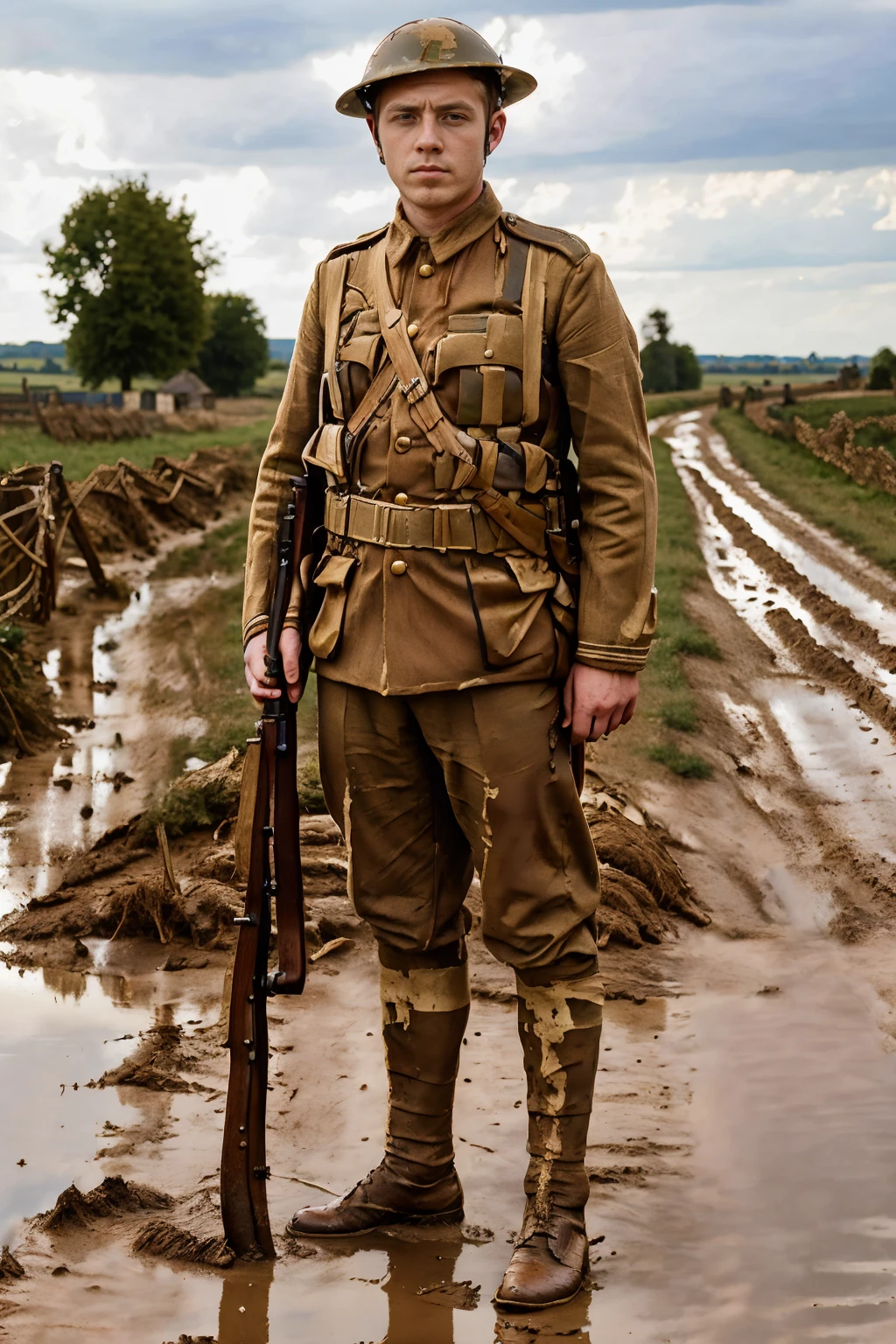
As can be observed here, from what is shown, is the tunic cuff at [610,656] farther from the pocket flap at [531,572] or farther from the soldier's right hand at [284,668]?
the soldier's right hand at [284,668]

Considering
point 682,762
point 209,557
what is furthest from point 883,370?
point 682,762

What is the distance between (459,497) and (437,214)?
0.61m

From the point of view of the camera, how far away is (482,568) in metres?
3.09

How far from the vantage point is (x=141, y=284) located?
5725 cm

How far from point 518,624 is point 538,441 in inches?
16.1

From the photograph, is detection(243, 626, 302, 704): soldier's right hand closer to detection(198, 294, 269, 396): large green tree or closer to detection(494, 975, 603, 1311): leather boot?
detection(494, 975, 603, 1311): leather boot

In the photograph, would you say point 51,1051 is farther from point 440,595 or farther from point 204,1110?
point 440,595

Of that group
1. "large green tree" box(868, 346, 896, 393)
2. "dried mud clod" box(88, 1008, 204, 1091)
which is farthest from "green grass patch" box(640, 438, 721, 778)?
"large green tree" box(868, 346, 896, 393)

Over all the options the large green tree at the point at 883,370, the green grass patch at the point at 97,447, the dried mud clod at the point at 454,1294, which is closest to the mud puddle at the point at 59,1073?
the dried mud clod at the point at 454,1294

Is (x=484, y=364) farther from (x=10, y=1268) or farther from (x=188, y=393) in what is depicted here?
(x=188, y=393)

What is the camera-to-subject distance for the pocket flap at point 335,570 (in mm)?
3205

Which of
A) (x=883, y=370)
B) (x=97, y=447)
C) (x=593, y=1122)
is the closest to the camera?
(x=593, y=1122)

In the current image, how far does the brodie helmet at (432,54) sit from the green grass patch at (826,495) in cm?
1180

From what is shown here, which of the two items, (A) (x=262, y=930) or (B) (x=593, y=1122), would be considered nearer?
(A) (x=262, y=930)
